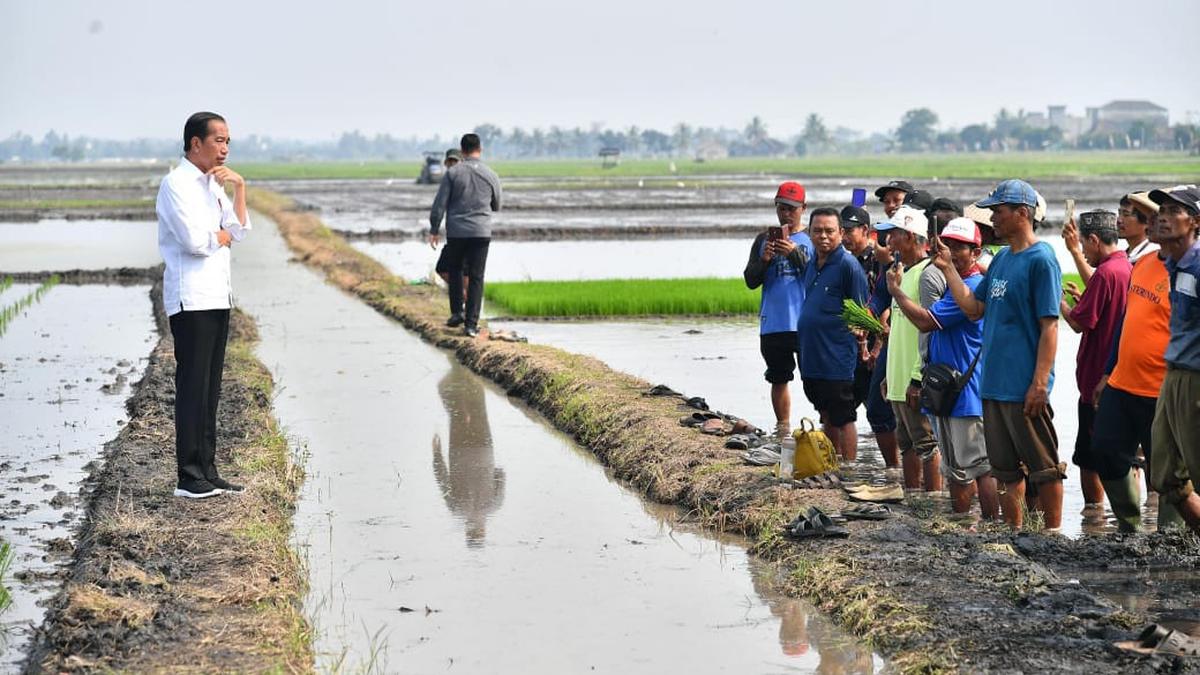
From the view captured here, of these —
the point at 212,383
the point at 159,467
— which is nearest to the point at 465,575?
the point at 212,383

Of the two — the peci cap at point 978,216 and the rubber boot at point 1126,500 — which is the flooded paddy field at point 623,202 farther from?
the rubber boot at point 1126,500

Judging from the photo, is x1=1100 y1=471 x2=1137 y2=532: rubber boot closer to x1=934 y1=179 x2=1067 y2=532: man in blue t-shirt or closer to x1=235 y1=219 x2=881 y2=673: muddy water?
x1=934 y1=179 x2=1067 y2=532: man in blue t-shirt

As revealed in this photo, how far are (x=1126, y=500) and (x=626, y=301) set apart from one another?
37.7 ft

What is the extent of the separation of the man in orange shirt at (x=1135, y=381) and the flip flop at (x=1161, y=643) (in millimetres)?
1702

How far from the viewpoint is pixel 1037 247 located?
6.41m

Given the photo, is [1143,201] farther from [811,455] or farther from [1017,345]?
[811,455]

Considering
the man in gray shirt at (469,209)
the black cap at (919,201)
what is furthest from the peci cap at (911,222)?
the man in gray shirt at (469,209)

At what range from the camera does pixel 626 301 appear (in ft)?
59.1

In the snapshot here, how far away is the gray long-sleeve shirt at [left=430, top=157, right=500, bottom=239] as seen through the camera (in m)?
13.7

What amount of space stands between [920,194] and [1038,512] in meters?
1.88

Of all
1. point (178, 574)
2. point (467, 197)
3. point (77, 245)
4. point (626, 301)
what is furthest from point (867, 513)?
point (77, 245)

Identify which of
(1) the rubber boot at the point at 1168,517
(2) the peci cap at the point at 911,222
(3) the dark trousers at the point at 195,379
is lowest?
(1) the rubber boot at the point at 1168,517

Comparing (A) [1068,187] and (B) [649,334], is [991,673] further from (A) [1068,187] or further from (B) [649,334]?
(A) [1068,187]

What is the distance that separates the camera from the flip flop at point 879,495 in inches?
286
